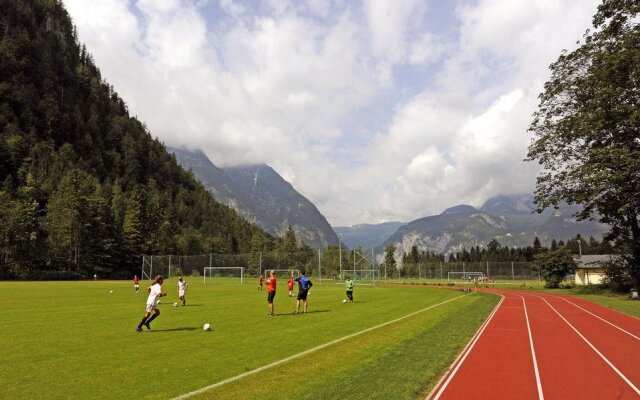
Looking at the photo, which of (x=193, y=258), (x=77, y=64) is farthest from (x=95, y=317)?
(x=77, y=64)

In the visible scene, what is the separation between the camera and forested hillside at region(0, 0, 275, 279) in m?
74.3

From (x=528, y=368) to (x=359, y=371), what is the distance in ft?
15.8

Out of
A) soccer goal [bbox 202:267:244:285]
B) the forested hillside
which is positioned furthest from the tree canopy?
the forested hillside

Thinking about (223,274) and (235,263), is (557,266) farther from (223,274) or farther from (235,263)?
(223,274)

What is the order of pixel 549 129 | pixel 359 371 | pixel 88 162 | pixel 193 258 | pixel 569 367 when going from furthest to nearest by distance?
pixel 88 162 < pixel 193 258 < pixel 549 129 < pixel 569 367 < pixel 359 371

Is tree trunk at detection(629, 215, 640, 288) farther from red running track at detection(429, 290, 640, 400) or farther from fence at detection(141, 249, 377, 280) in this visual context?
fence at detection(141, 249, 377, 280)

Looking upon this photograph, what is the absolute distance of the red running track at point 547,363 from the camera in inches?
360

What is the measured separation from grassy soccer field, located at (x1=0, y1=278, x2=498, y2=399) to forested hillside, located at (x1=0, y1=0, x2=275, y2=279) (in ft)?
199

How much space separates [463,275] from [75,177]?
293ft

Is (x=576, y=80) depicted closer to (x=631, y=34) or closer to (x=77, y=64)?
(x=631, y=34)

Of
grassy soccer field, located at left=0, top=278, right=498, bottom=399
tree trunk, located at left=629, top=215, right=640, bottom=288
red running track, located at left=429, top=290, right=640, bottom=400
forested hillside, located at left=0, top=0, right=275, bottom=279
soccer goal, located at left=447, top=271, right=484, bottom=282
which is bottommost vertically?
soccer goal, located at left=447, top=271, right=484, bottom=282

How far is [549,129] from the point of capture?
41469 mm

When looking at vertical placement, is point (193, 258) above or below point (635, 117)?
below

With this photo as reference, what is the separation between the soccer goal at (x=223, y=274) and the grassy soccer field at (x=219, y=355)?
4405cm
